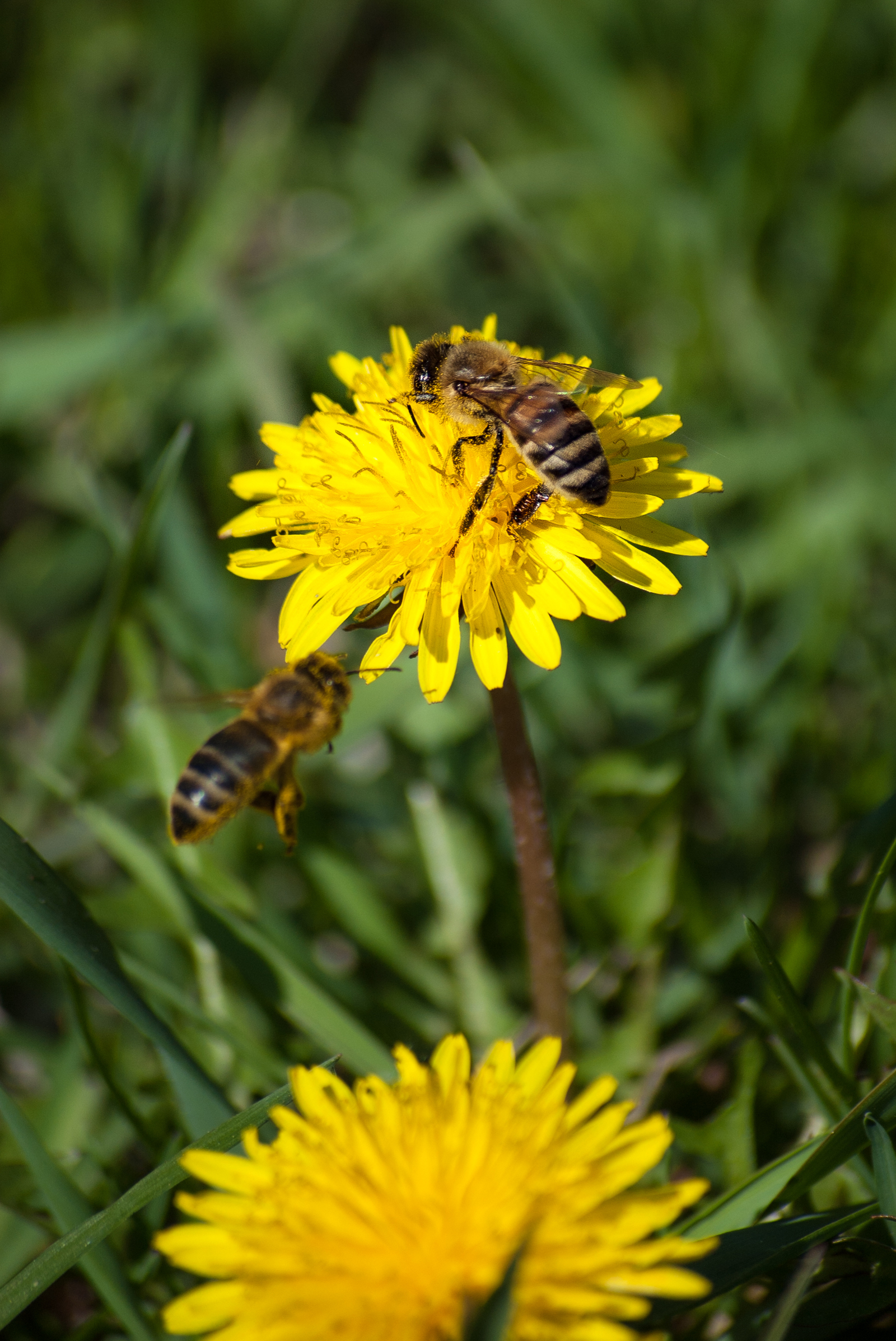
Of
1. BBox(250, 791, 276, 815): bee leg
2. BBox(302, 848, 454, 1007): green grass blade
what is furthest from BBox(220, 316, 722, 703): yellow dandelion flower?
BBox(302, 848, 454, 1007): green grass blade

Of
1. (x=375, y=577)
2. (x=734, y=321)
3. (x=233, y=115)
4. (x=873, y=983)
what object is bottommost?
(x=873, y=983)

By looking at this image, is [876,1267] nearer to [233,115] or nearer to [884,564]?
[884,564]

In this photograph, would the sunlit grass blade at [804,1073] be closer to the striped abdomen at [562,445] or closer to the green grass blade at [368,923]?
the green grass blade at [368,923]

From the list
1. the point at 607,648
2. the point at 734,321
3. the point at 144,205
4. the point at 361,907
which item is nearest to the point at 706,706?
the point at 607,648

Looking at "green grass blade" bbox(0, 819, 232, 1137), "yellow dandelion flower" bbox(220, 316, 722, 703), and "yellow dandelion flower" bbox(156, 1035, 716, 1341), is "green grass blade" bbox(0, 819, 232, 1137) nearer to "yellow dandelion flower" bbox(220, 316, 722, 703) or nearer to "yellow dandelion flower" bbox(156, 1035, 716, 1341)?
"yellow dandelion flower" bbox(156, 1035, 716, 1341)

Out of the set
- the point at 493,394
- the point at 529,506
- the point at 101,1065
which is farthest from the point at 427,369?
the point at 101,1065

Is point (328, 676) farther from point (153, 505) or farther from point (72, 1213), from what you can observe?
point (72, 1213)
